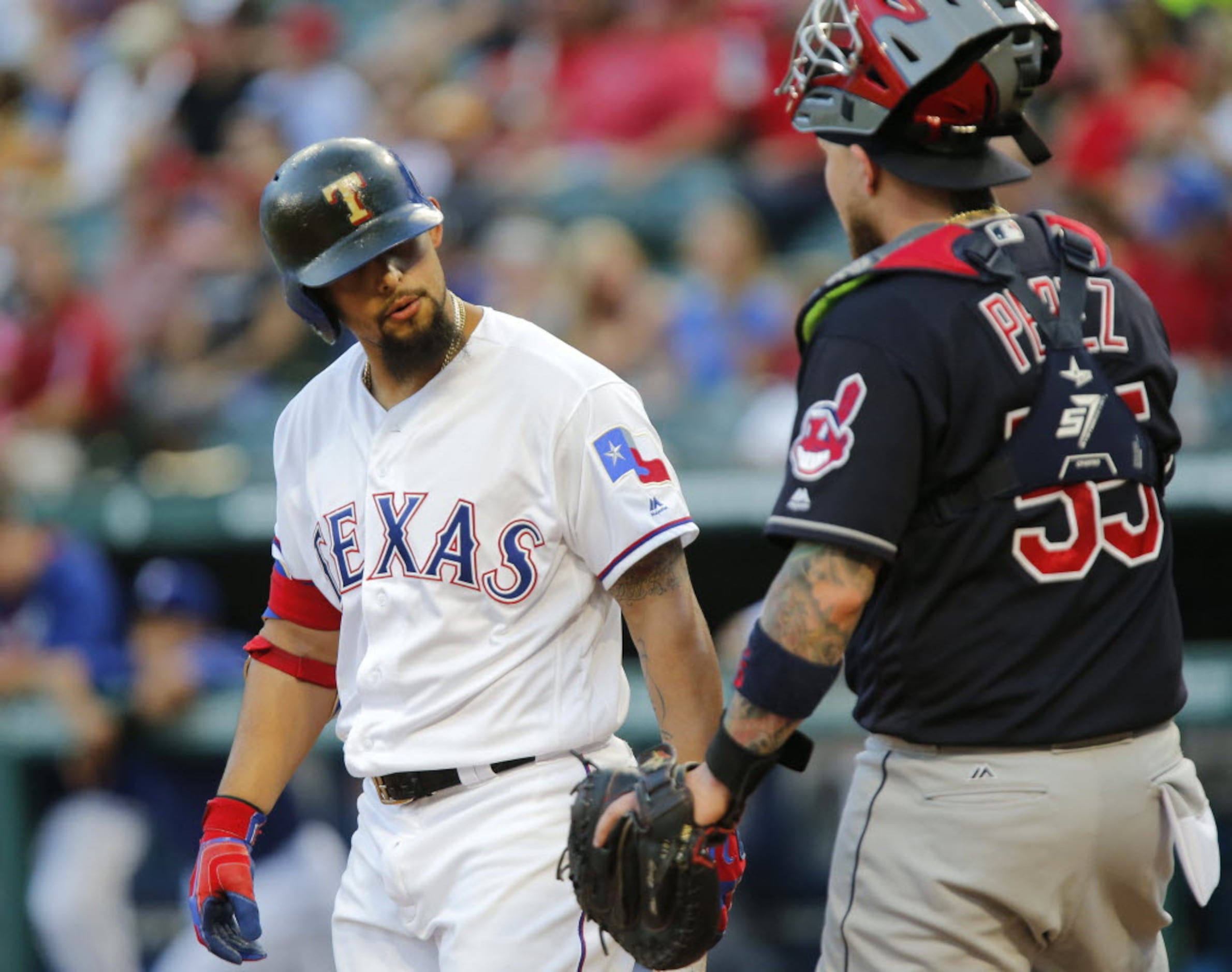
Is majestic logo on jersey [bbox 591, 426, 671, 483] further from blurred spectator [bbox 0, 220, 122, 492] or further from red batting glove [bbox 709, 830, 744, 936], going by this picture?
blurred spectator [bbox 0, 220, 122, 492]

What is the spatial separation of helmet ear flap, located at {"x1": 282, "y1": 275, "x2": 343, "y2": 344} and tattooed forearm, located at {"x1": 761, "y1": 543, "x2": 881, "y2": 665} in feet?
3.29

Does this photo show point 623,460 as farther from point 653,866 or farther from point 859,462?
point 653,866

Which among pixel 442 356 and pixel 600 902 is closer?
pixel 600 902

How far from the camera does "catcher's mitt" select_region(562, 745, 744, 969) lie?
2424 millimetres

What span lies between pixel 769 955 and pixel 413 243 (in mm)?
3196

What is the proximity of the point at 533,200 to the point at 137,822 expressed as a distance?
3349mm

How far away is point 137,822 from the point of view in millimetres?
5648

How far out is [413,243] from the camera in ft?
9.46

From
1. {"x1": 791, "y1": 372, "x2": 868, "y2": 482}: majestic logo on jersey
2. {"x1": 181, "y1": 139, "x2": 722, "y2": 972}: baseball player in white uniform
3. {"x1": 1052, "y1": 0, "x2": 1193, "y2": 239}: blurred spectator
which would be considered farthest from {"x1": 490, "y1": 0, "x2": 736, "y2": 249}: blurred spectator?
{"x1": 791, "y1": 372, "x2": 868, "y2": 482}: majestic logo on jersey

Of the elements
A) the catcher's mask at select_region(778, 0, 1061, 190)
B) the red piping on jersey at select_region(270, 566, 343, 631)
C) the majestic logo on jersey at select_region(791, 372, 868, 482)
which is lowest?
the red piping on jersey at select_region(270, 566, 343, 631)

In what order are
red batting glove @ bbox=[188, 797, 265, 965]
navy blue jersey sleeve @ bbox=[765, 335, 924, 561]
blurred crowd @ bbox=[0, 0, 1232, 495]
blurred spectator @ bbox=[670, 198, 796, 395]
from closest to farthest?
navy blue jersey sleeve @ bbox=[765, 335, 924, 561] → red batting glove @ bbox=[188, 797, 265, 965] → blurred crowd @ bbox=[0, 0, 1232, 495] → blurred spectator @ bbox=[670, 198, 796, 395]

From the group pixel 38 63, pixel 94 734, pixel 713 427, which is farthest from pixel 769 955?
pixel 38 63

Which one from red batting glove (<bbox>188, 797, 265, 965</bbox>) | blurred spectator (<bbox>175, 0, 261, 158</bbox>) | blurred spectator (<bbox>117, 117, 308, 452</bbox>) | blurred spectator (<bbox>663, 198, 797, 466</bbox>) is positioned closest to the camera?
red batting glove (<bbox>188, 797, 265, 965</bbox>)

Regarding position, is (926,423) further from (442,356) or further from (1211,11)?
(1211,11)
